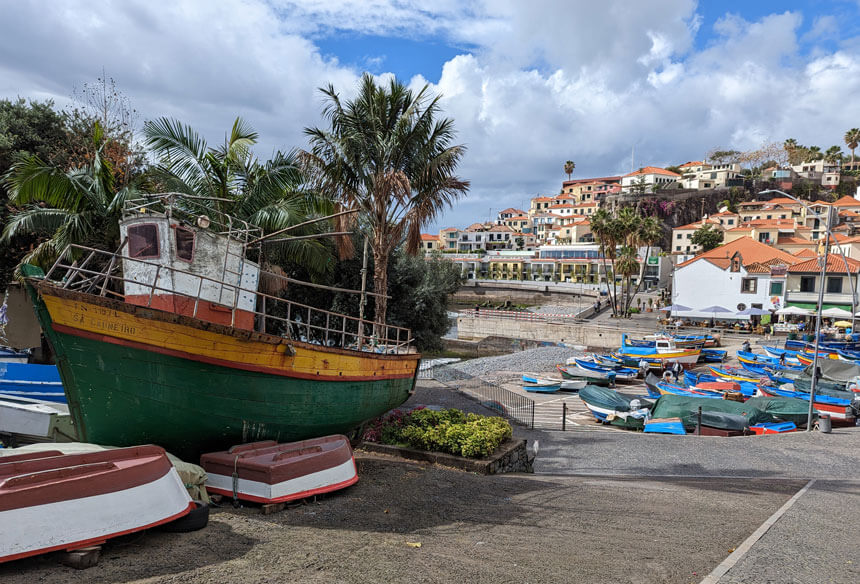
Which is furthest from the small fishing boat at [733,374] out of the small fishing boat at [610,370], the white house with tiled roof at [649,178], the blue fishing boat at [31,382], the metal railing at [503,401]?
the white house with tiled roof at [649,178]

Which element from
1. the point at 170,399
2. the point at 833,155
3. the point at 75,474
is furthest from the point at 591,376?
the point at 833,155

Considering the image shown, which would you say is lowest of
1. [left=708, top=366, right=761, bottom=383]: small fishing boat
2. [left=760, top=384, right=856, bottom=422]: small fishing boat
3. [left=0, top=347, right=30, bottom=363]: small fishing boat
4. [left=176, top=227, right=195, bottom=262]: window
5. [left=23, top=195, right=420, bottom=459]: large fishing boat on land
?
[left=708, top=366, right=761, bottom=383]: small fishing boat

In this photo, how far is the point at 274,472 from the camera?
23.9ft

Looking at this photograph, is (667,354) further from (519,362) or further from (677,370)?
(519,362)

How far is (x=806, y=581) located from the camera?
19.0 feet

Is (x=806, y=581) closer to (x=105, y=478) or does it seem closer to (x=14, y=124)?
(x=105, y=478)

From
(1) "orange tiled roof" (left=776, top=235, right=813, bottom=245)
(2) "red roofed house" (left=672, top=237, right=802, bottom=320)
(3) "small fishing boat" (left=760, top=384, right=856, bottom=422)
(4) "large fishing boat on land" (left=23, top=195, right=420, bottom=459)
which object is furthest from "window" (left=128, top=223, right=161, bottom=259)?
(1) "orange tiled roof" (left=776, top=235, right=813, bottom=245)

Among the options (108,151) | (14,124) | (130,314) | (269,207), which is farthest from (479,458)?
(14,124)

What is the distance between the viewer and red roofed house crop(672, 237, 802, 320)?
→ 4928 cm

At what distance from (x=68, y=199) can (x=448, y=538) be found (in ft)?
38.6

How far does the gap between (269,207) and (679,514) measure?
10.7m

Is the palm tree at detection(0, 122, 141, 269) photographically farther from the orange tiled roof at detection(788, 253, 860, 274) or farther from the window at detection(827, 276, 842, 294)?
the window at detection(827, 276, 842, 294)

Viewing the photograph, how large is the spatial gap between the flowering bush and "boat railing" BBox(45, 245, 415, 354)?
5.85 feet

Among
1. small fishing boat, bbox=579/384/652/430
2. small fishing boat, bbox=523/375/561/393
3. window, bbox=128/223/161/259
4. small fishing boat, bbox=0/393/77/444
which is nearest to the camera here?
window, bbox=128/223/161/259
